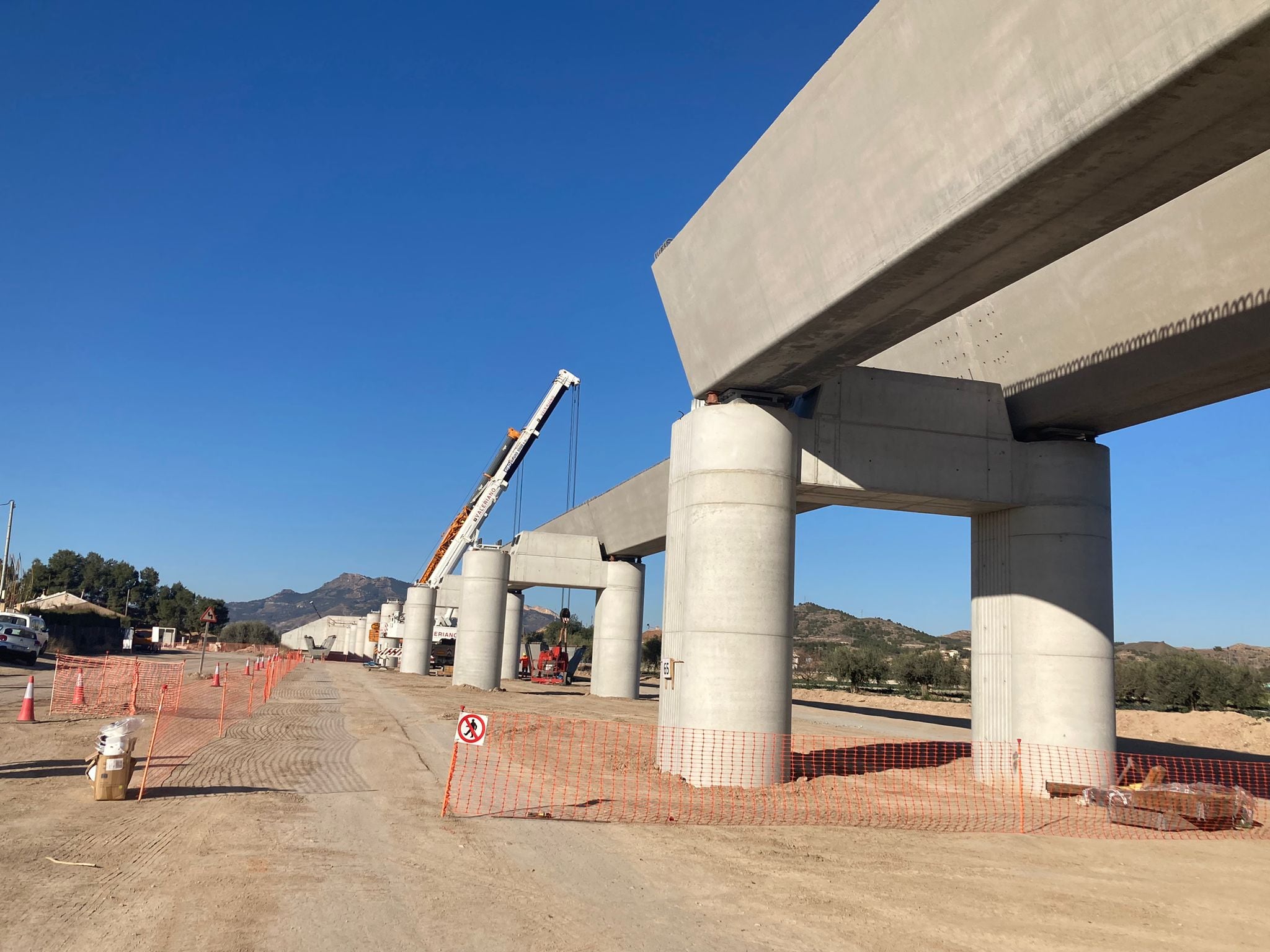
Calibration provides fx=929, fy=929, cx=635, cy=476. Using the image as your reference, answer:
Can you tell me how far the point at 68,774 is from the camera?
12484 mm

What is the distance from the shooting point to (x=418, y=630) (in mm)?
57219

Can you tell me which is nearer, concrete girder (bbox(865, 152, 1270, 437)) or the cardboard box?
the cardboard box

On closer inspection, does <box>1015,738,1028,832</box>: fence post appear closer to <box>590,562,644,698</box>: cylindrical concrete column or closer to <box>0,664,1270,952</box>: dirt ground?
<box>0,664,1270,952</box>: dirt ground

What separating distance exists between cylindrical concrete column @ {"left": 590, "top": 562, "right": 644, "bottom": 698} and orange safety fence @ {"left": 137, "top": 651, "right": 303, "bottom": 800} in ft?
43.6

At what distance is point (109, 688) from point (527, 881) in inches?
970

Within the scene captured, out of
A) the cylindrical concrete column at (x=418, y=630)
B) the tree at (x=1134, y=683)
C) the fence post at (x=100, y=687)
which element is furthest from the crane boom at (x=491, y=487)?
the tree at (x=1134, y=683)

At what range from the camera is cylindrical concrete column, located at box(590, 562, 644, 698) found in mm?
39688

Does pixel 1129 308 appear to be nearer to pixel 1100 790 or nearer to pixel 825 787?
pixel 1100 790

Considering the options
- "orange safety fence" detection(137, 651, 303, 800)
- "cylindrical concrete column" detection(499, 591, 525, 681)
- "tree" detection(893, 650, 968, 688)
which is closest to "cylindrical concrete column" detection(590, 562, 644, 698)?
"orange safety fence" detection(137, 651, 303, 800)

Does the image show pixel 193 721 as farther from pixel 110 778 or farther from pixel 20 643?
pixel 20 643

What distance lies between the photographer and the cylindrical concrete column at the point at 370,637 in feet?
282

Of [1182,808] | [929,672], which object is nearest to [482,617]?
[1182,808]

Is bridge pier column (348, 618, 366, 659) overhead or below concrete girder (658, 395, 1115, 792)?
below

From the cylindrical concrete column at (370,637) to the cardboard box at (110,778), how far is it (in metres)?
74.7
